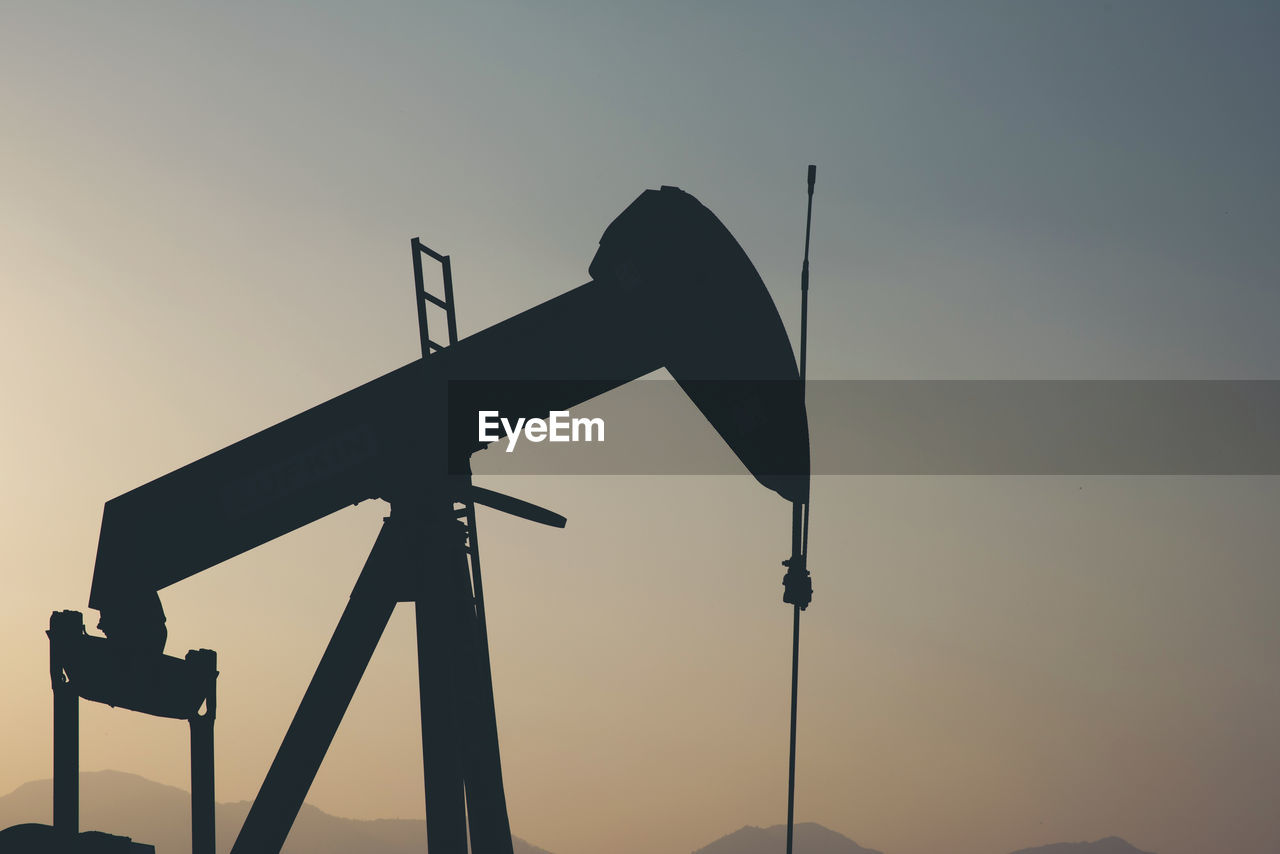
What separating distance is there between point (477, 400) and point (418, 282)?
1062mm

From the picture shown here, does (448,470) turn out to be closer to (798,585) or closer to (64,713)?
(798,585)

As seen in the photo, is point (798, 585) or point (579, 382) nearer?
point (798, 585)

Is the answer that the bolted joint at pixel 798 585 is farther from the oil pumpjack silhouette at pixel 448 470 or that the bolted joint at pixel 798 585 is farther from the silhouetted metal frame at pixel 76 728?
the silhouetted metal frame at pixel 76 728

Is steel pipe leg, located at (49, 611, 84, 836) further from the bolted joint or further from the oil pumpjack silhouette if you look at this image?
the bolted joint

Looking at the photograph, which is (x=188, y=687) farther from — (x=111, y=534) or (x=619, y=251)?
(x=619, y=251)

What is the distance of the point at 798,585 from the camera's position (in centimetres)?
948

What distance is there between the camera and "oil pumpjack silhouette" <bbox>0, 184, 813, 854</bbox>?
1057 cm

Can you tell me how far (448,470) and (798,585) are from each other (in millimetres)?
3002

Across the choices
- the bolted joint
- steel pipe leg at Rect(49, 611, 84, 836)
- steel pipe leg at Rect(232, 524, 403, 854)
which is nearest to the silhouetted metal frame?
steel pipe leg at Rect(49, 611, 84, 836)

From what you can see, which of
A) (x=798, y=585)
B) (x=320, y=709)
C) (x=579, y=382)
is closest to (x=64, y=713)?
(x=320, y=709)

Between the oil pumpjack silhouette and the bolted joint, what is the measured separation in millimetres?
599

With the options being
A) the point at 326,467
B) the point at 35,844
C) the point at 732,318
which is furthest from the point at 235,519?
the point at 732,318

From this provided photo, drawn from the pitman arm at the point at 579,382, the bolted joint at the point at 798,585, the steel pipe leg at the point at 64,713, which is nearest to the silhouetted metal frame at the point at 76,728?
the steel pipe leg at the point at 64,713

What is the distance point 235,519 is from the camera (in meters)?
11.3
